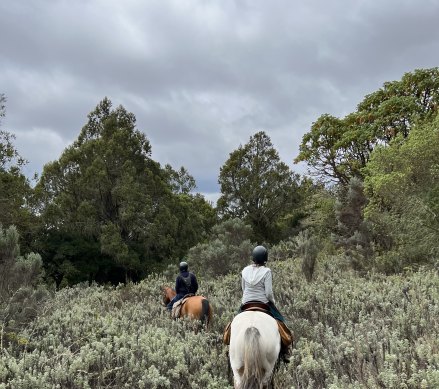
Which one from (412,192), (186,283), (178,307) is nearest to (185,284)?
(186,283)

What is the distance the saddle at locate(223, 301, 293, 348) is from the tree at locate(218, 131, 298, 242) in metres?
32.2

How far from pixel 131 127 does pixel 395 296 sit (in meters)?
25.2

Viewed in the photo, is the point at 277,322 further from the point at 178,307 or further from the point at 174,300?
the point at 174,300

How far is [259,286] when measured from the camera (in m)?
6.71

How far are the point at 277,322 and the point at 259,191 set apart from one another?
109ft

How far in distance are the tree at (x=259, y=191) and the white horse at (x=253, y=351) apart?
3300 centimetres

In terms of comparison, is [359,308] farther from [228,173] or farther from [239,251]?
[228,173]

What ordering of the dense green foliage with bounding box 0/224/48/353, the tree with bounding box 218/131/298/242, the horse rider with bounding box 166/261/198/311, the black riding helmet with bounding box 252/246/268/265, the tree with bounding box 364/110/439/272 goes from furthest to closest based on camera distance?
the tree with bounding box 218/131/298/242
the tree with bounding box 364/110/439/272
the horse rider with bounding box 166/261/198/311
the dense green foliage with bounding box 0/224/48/353
the black riding helmet with bounding box 252/246/268/265

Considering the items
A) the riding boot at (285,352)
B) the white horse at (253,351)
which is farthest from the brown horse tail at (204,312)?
the white horse at (253,351)

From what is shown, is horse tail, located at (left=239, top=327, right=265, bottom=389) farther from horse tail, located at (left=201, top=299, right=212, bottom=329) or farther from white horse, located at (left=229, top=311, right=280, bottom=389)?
horse tail, located at (left=201, top=299, right=212, bottom=329)

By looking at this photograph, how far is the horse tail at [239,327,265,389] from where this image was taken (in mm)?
5223

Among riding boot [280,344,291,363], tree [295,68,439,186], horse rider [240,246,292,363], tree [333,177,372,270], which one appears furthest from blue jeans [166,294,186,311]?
tree [295,68,439,186]

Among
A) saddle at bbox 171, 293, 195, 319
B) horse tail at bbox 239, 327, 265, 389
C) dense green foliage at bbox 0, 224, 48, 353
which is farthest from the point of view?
saddle at bbox 171, 293, 195, 319

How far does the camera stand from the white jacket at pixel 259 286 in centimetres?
665
